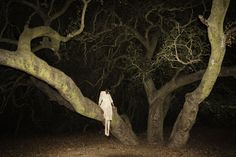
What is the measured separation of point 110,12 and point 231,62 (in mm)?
6412

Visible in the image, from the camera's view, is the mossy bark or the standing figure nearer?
the mossy bark

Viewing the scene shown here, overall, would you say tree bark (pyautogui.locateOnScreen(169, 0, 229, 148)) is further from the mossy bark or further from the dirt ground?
the mossy bark

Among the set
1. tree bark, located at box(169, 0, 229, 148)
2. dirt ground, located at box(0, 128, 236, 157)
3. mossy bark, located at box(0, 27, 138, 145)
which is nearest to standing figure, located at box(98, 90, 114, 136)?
mossy bark, located at box(0, 27, 138, 145)

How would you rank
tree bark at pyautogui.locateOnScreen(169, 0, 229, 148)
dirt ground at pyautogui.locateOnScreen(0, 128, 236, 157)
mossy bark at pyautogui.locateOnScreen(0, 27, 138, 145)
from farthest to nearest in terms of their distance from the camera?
dirt ground at pyautogui.locateOnScreen(0, 128, 236, 157)
tree bark at pyautogui.locateOnScreen(169, 0, 229, 148)
mossy bark at pyautogui.locateOnScreen(0, 27, 138, 145)

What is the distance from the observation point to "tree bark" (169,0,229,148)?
11180 millimetres

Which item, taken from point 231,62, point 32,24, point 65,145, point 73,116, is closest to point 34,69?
point 65,145

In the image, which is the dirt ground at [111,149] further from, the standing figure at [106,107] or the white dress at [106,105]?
the white dress at [106,105]

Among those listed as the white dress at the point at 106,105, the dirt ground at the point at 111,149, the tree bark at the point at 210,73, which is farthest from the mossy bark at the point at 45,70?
the tree bark at the point at 210,73

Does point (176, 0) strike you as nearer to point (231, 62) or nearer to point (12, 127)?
point (231, 62)

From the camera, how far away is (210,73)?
12438mm

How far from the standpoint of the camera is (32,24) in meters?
18.0

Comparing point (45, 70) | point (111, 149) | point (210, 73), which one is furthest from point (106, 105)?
point (210, 73)

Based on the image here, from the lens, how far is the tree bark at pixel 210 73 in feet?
36.7

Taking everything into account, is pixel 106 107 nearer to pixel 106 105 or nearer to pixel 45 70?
pixel 106 105
